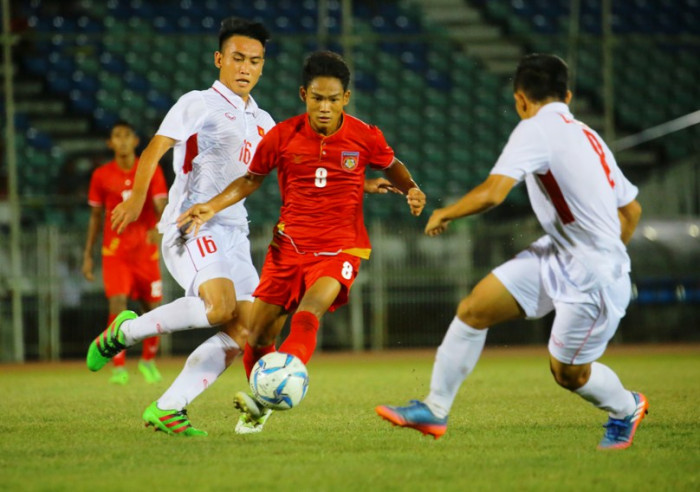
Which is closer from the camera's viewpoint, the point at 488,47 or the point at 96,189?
the point at 96,189

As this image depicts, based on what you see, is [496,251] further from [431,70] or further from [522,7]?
[522,7]

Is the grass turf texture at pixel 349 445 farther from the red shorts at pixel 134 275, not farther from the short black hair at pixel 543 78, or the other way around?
the short black hair at pixel 543 78

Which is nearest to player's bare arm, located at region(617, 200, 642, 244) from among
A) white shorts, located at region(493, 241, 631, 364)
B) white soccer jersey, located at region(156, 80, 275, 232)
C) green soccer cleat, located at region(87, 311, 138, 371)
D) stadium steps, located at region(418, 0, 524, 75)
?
white shorts, located at region(493, 241, 631, 364)

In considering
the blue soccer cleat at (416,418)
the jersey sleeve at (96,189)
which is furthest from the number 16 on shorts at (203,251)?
the jersey sleeve at (96,189)

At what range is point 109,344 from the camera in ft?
20.2

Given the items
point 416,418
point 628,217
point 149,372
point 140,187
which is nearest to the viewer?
point 416,418

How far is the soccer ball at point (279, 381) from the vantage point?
5.24m

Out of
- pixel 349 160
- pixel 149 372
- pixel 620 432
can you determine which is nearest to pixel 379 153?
pixel 349 160

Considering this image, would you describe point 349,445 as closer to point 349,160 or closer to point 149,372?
point 349,160

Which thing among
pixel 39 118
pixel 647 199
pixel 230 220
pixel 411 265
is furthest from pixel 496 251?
pixel 230 220

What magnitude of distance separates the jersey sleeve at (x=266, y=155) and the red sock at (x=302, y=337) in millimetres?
845

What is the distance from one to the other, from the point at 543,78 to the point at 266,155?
1.59 m

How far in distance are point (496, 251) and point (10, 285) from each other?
723 centimetres

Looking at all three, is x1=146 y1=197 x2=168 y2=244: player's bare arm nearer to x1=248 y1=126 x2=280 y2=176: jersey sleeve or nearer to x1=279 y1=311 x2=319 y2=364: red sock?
x1=248 y1=126 x2=280 y2=176: jersey sleeve
